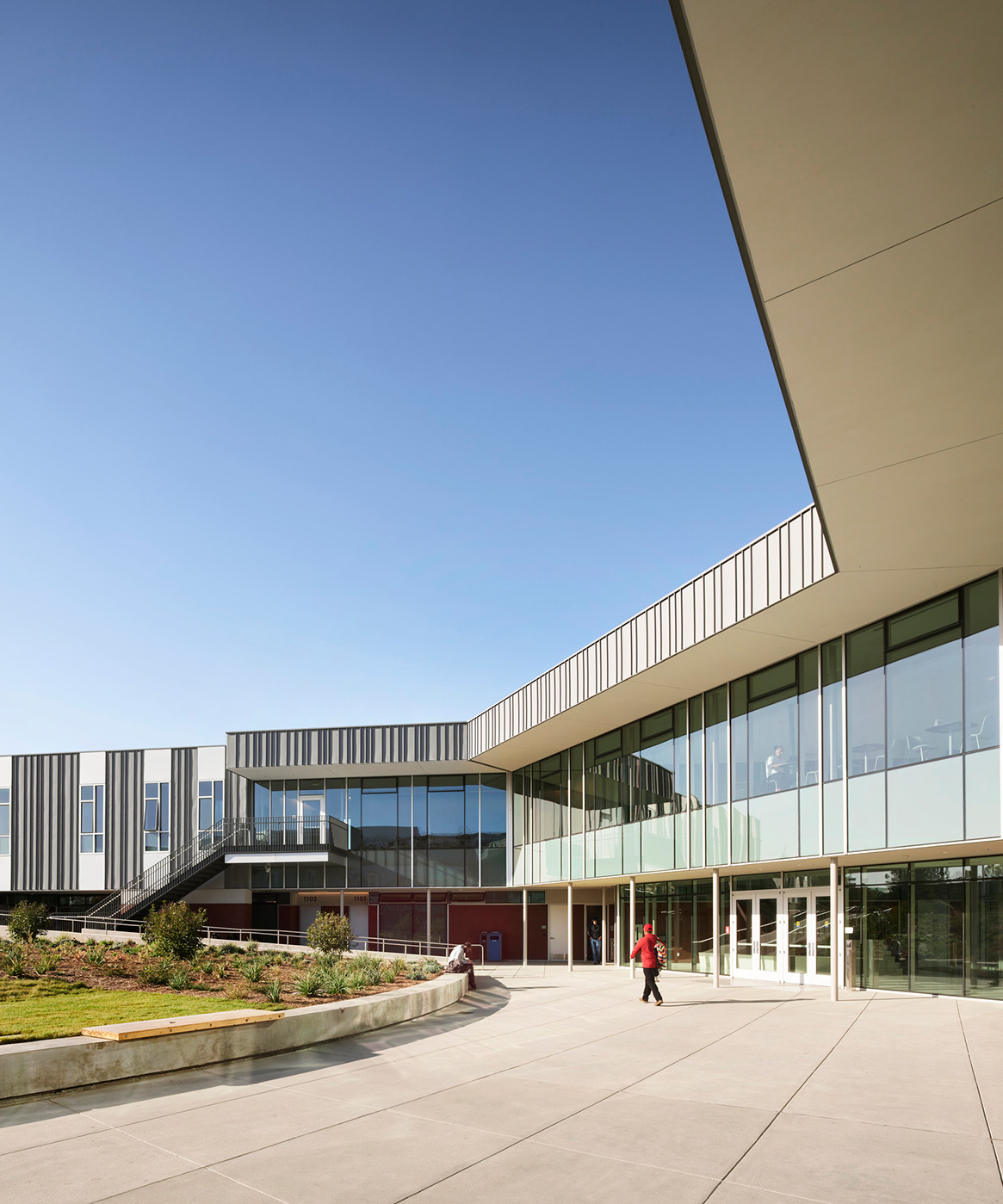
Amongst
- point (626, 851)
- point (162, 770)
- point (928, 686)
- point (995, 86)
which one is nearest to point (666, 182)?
point (995, 86)

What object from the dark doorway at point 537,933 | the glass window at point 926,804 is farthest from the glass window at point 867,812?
the dark doorway at point 537,933

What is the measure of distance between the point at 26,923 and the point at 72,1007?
13.4 m

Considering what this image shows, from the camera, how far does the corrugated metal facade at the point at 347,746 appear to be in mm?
36250

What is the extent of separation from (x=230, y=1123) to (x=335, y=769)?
30.9 meters

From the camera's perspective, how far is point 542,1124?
28.1ft

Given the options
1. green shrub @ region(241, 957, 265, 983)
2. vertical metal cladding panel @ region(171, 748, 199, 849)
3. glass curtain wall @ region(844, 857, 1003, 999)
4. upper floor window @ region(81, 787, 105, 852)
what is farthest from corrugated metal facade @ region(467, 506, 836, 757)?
upper floor window @ region(81, 787, 105, 852)

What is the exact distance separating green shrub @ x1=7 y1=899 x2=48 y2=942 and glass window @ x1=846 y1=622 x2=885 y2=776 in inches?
855

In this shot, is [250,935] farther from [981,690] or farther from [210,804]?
[981,690]

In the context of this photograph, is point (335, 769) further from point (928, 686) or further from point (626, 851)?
point (928, 686)

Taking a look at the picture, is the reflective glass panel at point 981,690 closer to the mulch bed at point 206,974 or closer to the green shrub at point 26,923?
the mulch bed at point 206,974

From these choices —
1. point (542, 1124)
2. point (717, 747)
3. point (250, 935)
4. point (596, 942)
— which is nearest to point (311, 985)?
point (542, 1124)

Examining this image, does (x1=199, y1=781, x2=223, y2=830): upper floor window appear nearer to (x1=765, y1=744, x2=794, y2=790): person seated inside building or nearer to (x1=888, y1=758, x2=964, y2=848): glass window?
(x1=765, y1=744, x2=794, y2=790): person seated inside building

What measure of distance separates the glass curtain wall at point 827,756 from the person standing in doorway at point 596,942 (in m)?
7.59

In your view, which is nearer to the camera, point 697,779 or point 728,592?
point 728,592
